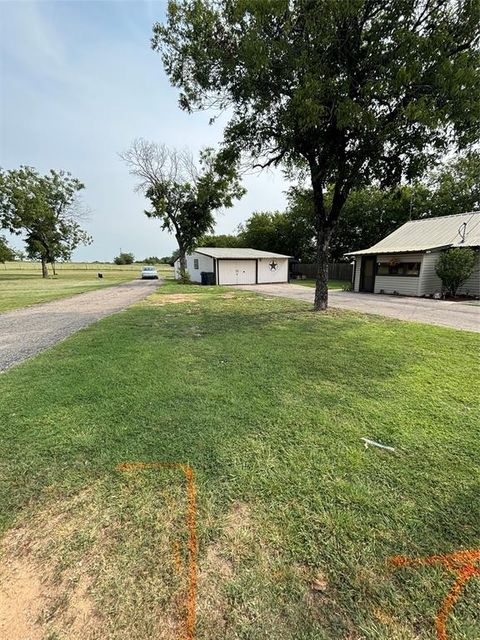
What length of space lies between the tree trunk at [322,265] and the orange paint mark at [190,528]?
790 centimetres

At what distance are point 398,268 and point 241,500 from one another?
1598cm

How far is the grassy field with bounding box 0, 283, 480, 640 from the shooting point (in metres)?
1.38

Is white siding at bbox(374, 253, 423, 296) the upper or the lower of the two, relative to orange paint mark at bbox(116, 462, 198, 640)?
upper

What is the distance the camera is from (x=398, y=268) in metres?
15.3

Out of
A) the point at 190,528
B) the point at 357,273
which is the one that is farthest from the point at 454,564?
the point at 357,273

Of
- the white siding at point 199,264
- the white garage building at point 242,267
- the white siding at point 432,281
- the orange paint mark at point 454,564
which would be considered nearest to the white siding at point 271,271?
the white garage building at point 242,267

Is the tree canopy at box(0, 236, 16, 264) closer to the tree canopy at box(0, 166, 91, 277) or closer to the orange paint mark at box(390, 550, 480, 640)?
the tree canopy at box(0, 166, 91, 277)

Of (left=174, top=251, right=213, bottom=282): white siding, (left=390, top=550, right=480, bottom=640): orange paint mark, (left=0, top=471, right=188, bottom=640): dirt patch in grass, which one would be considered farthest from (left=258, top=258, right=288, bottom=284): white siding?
(left=390, top=550, right=480, bottom=640): orange paint mark

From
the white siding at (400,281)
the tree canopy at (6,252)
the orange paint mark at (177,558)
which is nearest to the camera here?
the orange paint mark at (177,558)

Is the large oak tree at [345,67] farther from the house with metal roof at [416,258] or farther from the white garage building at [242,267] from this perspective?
the white garage building at [242,267]

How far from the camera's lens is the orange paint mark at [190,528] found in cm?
134

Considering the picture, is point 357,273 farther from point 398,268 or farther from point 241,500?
point 241,500

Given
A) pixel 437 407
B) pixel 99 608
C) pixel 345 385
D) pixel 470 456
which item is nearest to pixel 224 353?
pixel 345 385

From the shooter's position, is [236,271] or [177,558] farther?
[236,271]
